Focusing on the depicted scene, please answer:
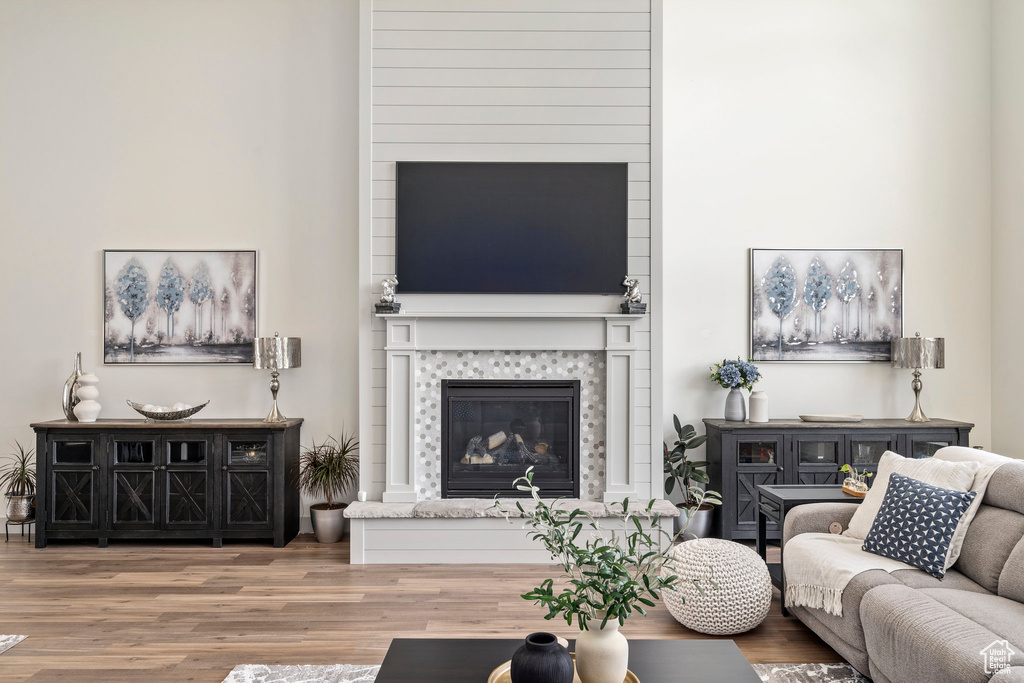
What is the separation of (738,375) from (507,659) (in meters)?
3.19

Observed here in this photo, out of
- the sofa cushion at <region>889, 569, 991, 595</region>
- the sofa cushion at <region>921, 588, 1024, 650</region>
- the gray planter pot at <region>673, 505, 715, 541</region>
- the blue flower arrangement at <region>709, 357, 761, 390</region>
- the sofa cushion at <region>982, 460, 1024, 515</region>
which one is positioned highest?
the blue flower arrangement at <region>709, 357, 761, 390</region>

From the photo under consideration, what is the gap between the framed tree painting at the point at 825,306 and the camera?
4.88m

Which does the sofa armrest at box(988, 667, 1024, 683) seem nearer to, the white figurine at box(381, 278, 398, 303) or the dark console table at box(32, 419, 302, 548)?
the white figurine at box(381, 278, 398, 303)

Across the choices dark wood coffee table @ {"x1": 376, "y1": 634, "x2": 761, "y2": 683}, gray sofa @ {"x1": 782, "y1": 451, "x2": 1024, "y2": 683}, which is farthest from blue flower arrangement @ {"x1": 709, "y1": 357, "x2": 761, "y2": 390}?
dark wood coffee table @ {"x1": 376, "y1": 634, "x2": 761, "y2": 683}

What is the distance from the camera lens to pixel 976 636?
6.65ft

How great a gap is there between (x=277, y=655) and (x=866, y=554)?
2505mm

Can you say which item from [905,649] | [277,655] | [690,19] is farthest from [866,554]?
[690,19]

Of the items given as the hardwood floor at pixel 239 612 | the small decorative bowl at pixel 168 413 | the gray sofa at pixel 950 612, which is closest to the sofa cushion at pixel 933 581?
the gray sofa at pixel 950 612

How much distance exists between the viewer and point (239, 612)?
329 centimetres

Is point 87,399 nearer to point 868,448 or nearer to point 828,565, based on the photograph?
point 828,565

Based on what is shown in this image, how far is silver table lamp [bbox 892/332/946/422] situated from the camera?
461 centimetres

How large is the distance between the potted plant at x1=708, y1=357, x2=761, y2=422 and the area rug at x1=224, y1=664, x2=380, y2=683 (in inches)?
119

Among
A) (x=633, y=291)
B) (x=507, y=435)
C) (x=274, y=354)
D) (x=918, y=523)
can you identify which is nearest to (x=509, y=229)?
(x=633, y=291)

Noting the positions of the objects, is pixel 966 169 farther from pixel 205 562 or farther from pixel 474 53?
pixel 205 562
